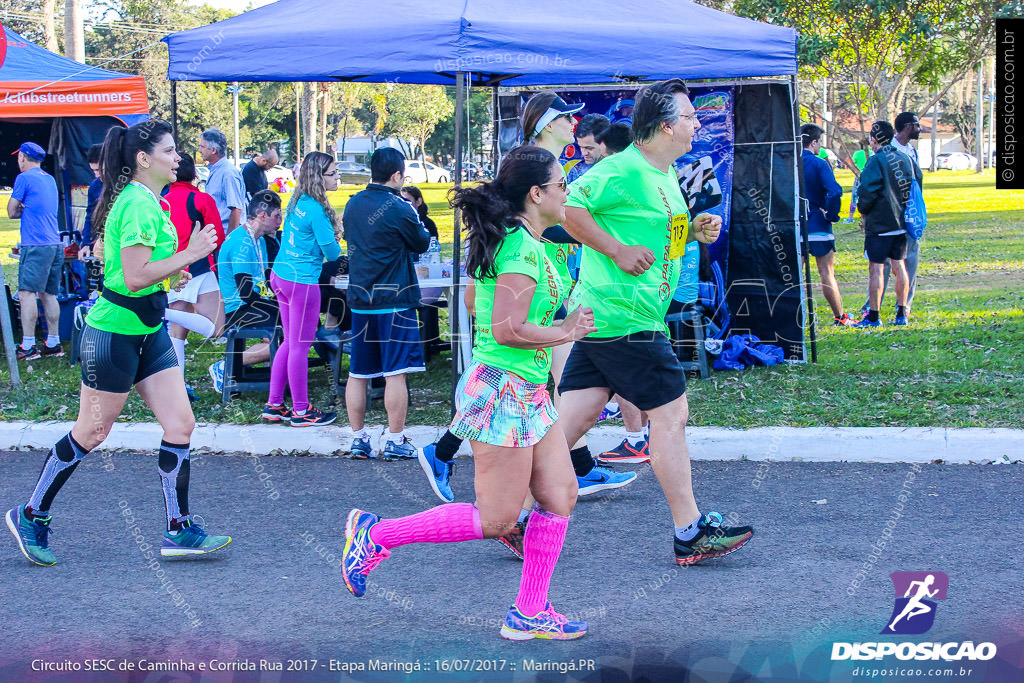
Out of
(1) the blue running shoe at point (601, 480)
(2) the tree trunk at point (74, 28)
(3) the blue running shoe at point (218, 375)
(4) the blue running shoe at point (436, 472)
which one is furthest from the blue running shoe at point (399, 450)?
(2) the tree trunk at point (74, 28)

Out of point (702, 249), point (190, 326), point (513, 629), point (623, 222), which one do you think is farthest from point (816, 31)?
point (513, 629)

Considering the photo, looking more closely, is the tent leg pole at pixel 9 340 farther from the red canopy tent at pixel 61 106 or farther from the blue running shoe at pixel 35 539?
the blue running shoe at pixel 35 539

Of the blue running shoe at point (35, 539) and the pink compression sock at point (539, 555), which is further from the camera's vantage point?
the blue running shoe at point (35, 539)

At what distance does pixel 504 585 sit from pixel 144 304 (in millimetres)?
1900

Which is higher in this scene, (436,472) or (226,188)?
(226,188)

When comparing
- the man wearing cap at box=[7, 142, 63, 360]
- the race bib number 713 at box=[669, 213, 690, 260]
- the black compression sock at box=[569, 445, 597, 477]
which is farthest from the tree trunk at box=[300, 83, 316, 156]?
the race bib number 713 at box=[669, 213, 690, 260]

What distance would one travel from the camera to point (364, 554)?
3.70 metres

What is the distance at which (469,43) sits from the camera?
6266mm

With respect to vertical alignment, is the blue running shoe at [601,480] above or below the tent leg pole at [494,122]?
below

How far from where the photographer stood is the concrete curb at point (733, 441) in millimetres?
6047

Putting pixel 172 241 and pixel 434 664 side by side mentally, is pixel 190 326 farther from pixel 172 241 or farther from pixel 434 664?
pixel 434 664

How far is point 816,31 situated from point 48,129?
49.7ft

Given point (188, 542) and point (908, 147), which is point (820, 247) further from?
point (188, 542)

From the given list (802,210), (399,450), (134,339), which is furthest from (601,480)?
Answer: (802,210)
